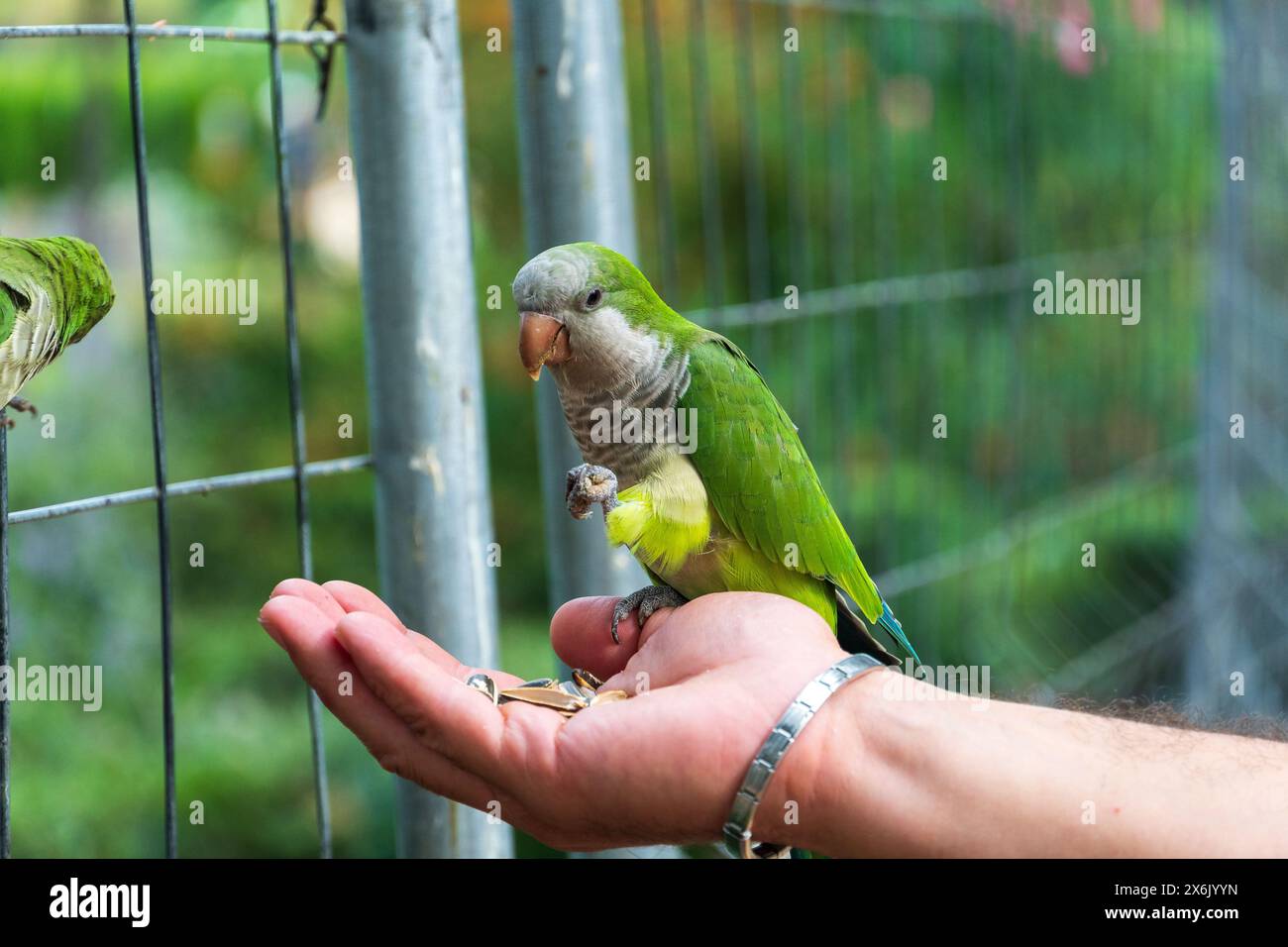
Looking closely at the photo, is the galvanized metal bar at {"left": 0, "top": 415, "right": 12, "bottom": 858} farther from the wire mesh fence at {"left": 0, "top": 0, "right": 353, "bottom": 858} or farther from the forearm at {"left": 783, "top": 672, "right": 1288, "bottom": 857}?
the forearm at {"left": 783, "top": 672, "right": 1288, "bottom": 857}

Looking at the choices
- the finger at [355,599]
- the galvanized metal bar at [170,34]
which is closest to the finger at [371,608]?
the finger at [355,599]

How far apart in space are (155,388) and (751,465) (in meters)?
0.60

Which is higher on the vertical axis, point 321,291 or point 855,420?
point 321,291

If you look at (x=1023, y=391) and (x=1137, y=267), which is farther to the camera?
(x=1137, y=267)

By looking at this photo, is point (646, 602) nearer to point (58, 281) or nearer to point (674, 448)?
point (674, 448)

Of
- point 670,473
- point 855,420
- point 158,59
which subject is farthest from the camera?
point 158,59

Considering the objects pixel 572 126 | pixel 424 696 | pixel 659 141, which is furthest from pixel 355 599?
pixel 659 141

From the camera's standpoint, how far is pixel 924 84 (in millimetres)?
2846

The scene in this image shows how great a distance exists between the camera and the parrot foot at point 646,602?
1.31 meters

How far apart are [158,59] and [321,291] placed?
2.47 feet
